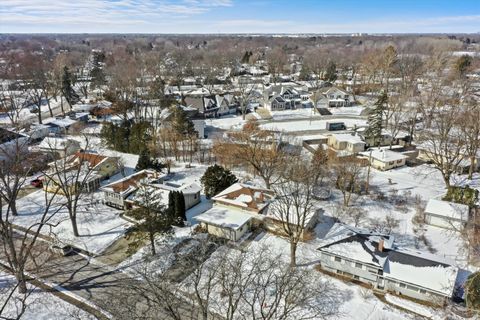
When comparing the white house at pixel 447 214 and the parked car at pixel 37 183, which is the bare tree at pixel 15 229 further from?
the white house at pixel 447 214

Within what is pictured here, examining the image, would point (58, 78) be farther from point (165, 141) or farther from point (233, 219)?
point (233, 219)

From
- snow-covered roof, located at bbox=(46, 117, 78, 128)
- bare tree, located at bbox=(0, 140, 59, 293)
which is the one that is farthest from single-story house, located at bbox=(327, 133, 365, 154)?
snow-covered roof, located at bbox=(46, 117, 78, 128)

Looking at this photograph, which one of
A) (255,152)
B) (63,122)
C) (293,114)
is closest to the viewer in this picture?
(255,152)

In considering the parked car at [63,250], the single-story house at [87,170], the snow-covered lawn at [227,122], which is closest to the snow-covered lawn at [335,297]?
the parked car at [63,250]

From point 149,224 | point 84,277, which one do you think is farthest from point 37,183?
point 149,224

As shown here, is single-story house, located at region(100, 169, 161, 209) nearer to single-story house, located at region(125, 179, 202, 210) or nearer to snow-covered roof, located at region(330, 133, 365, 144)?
single-story house, located at region(125, 179, 202, 210)

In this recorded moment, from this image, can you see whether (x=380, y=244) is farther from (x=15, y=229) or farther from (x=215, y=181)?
(x=15, y=229)

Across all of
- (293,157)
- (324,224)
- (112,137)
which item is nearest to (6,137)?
(112,137)
